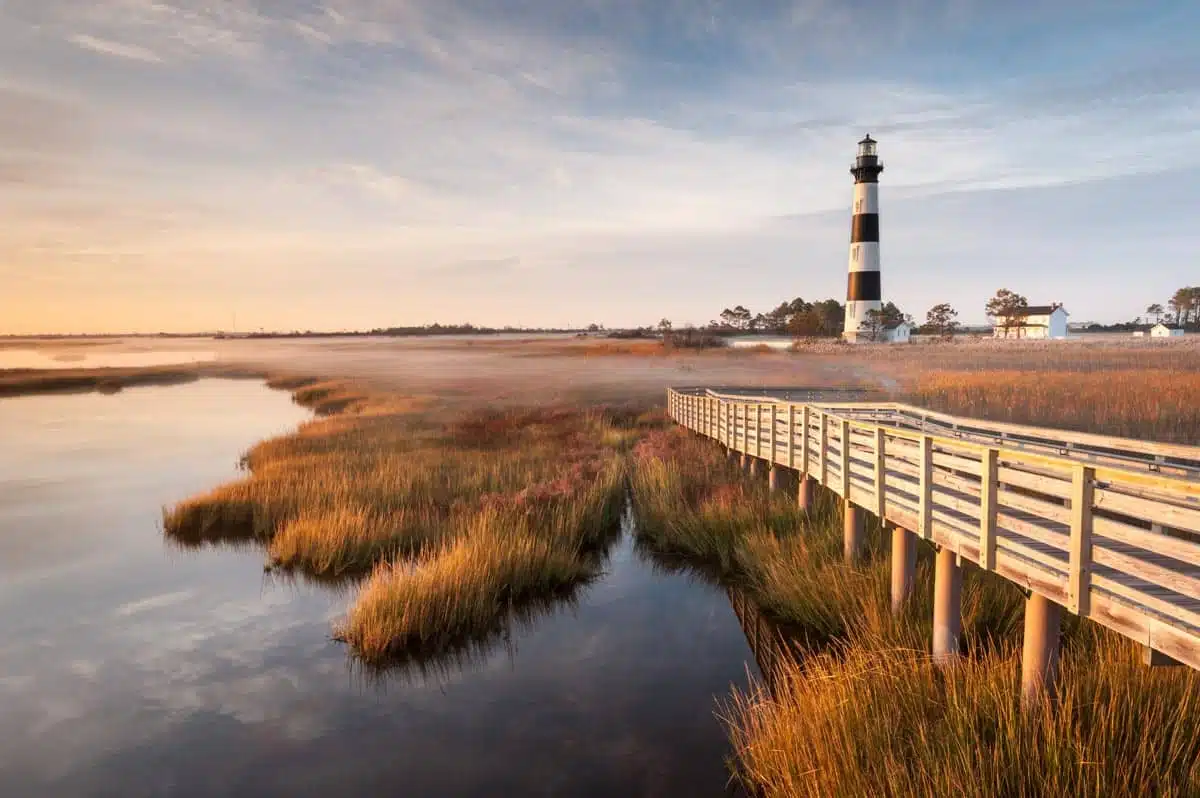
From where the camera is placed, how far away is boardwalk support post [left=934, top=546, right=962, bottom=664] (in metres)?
7.81

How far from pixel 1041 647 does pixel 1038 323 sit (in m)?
115

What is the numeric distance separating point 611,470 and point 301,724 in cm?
1115

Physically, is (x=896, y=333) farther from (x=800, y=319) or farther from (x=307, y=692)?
(x=307, y=692)

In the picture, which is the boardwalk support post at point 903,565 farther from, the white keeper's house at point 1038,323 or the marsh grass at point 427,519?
the white keeper's house at point 1038,323

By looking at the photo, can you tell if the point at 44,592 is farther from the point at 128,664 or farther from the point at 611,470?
the point at 611,470

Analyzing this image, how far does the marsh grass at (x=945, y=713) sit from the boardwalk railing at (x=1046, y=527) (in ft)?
1.59

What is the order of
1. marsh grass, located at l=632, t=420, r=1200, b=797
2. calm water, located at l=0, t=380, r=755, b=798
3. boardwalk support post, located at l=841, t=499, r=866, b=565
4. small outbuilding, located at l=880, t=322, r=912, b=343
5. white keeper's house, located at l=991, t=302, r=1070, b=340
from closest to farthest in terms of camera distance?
1. marsh grass, located at l=632, t=420, r=1200, b=797
2. calm water, located at l=0, t=380, r=755, b=798
3. boardwalk support post, located at l=841, t=499, r=866, b=565
4. small outbuilding, located at l=880, t=322, r=912, b=343
5. white keeper's house, located at l=991, t=302, r=1070, b=340

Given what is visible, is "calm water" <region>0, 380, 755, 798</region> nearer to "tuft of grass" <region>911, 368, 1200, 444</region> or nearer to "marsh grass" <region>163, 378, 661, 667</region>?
"marsh grass" <region>163, 378, 661, 667</region>

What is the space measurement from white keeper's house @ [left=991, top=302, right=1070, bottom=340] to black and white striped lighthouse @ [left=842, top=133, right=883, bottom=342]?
155ft

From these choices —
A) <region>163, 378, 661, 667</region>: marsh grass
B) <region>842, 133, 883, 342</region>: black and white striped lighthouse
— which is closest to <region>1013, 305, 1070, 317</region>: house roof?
<region>842, 133, 883, 342</region>: black and white striped lighthouse

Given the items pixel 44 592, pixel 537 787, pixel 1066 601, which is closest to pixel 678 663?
pixel 537 787

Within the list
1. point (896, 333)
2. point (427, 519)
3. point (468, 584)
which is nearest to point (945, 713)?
point (468, 584)

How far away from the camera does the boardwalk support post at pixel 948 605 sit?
781 centimetres

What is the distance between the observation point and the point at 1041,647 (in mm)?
6395
